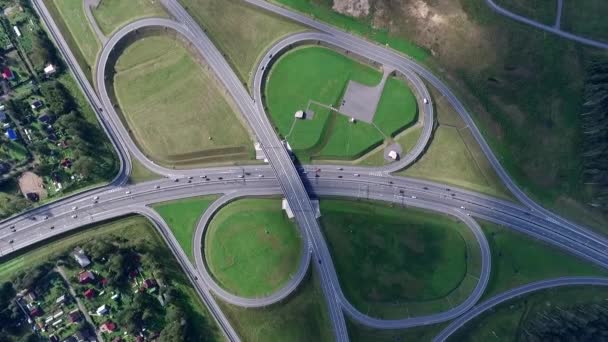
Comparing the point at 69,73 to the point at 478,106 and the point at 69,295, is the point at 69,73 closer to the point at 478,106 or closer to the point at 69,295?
the point at 69,295

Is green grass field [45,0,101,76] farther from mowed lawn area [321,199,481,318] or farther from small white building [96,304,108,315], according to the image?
mowed lawn area [321,199,481,318]

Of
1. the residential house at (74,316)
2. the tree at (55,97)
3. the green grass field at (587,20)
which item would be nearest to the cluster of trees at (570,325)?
the green grass field at (587,20)

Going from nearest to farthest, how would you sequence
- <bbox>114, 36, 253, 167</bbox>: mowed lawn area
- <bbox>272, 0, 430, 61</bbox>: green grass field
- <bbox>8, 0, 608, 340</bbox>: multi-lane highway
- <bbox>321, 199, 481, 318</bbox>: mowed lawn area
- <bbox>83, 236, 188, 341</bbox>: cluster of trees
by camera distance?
<bbox>83, 236, 188, 341</bbox>: cluster of trees < <bbox>8, 0, 608, 340</bbox>: multi-lane highway < <bbox>321, 199, 481, 318</bbox>: mowed lawn area < <bbox>114, 36, 253, 167</bbox>: mowed lawn area < <bbox>272, 0, 430, 61</bbox>: green grass field

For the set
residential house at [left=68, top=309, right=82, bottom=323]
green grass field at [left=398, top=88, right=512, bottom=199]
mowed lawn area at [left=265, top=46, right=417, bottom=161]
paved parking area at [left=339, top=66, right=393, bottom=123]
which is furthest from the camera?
paved parking area at [left=339, top=66, right=393, bottom=123]

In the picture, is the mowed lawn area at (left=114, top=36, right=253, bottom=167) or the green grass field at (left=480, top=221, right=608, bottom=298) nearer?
the mowed lawn area at (left=114, top=36, right=253, bottom=167)

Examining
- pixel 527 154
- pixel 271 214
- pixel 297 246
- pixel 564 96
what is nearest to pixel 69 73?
pixel 271 214

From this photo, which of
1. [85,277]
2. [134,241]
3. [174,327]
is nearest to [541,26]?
[134,241]

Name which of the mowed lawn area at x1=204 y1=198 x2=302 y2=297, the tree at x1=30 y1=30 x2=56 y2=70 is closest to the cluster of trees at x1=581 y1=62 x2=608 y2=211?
the mowed lawn area at x1=204 y1=198 x2=302 y2=297
